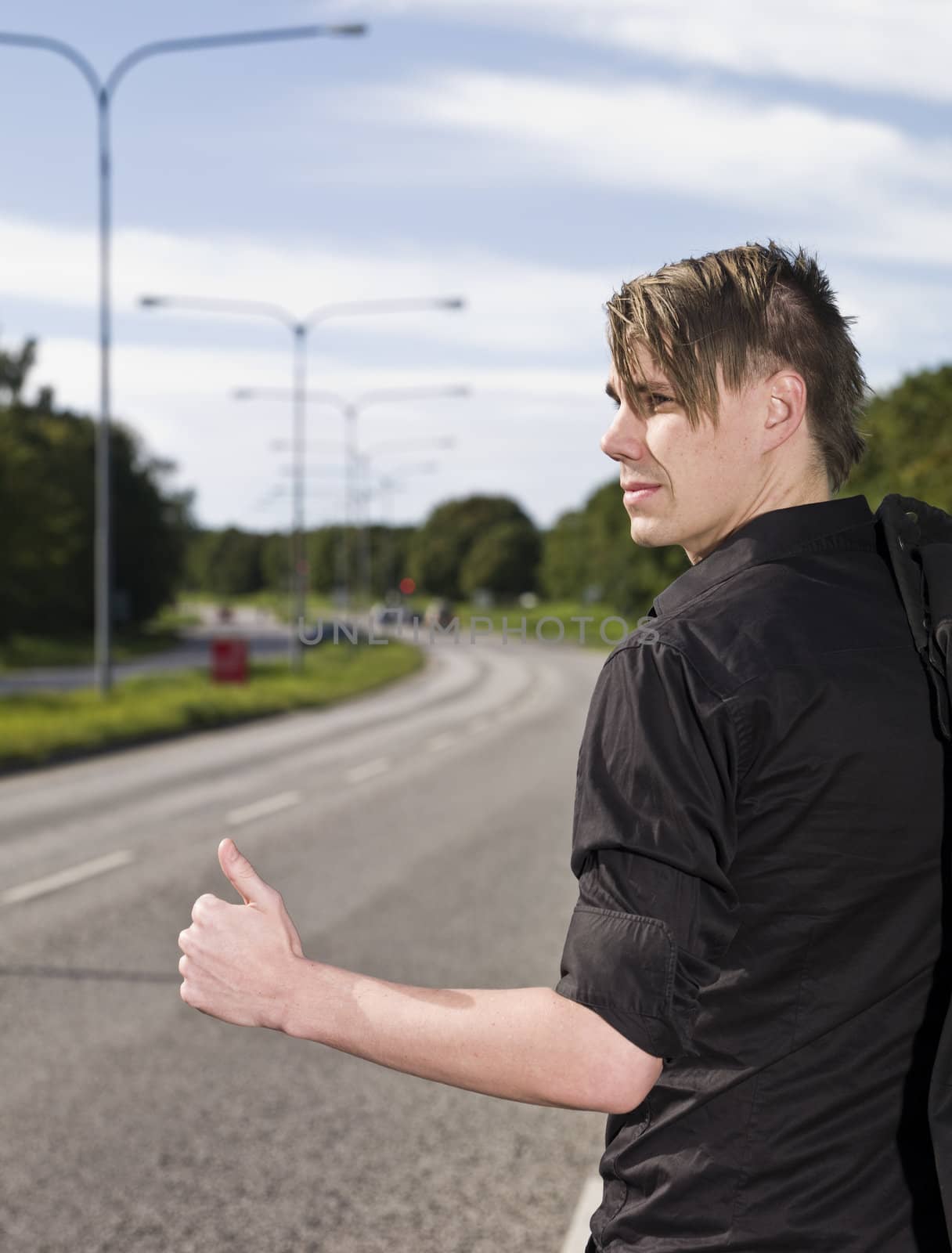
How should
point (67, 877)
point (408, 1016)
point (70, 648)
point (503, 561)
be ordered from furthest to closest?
point (70, 648) < point (67, 877) < point (503, 561) < point (408, 1016)

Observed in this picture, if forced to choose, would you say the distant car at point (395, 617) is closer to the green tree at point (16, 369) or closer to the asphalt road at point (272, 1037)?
the asphalt road at point (272, 1037)

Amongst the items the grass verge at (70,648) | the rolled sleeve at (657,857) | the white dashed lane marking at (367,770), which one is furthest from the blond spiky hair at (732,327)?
the grass verge at (70,648)

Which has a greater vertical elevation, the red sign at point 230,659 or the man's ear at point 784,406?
the man's ear at point 784,406

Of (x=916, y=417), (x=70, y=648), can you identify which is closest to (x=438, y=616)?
(x=916, y=417)

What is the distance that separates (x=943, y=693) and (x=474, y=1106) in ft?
15.9

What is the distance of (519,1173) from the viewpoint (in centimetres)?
517

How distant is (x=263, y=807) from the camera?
46.5 ft

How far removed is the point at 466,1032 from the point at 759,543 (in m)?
0.54

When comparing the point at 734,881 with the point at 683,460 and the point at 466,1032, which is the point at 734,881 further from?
the point at 683,460

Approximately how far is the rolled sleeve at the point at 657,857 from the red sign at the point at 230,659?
15068 millimetres

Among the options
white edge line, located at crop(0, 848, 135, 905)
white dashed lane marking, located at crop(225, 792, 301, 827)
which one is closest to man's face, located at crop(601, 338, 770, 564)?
white edge line, located at crop(0, 848, 135, 905)

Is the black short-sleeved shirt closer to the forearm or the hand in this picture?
the forearm

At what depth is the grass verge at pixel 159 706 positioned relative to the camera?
63.9 feet

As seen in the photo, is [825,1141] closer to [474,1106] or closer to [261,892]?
[261,892]
